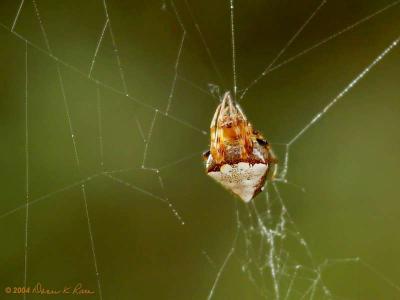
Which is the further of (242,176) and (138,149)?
(138,149)

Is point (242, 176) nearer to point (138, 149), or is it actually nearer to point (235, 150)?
point (235, 150)

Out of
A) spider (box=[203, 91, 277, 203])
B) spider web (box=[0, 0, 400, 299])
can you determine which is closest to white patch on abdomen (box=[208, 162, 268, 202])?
spider (box=[203, 91, 277, 203])

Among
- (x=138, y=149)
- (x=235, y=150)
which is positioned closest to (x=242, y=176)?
(x=235, y=150)

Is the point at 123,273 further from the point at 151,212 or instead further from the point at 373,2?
the point at 373,2

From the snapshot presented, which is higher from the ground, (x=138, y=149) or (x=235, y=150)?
(x=138, y=149)

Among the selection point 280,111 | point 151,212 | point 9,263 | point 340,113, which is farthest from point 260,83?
point 9,263
